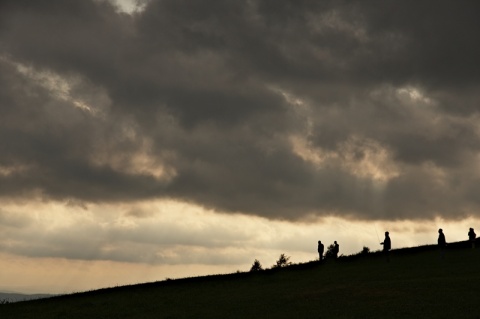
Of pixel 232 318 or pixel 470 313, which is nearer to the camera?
pixel 470 313

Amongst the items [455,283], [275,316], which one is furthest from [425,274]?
[275,316]

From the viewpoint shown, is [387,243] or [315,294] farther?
[387,243]

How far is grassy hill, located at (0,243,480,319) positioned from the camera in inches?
1251

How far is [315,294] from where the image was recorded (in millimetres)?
37469

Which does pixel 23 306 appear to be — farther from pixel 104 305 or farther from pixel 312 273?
pixel 312 273

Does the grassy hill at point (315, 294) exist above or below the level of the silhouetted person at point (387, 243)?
below

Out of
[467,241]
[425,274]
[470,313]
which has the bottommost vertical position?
[470,313]

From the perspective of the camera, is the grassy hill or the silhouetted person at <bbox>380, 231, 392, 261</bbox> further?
the silhouetted person at <bbox>380, 231, 392, 261</bbox>

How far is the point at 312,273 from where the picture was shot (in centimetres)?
4800

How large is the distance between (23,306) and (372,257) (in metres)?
26.2

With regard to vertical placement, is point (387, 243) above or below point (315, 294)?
above

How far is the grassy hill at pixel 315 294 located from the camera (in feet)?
104

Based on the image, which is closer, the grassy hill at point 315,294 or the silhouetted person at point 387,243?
the grassy hill at point 315,294

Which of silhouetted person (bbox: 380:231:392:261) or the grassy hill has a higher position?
silhouetted person (bbox: 380:231:392:261)
